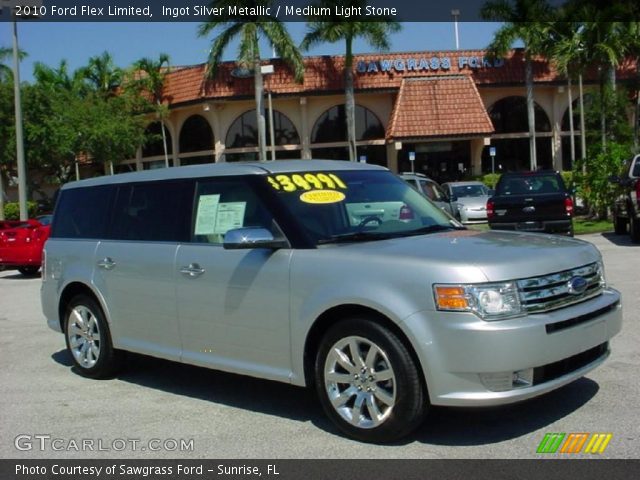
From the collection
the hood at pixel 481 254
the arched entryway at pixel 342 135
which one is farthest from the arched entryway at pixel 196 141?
the hood at pixel 481 254

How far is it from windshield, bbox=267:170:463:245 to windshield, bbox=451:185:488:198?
757 inches

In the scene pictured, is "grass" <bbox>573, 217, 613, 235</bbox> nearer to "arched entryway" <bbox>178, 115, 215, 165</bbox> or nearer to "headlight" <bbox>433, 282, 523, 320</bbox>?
"headlight" <bbox>433, 282, 523, 320</bbox>

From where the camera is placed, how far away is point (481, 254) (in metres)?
4.66

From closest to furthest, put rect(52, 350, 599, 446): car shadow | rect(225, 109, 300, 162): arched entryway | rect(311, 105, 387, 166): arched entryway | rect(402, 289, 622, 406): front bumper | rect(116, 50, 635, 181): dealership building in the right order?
rect(402, 289, 622, 406): front bumper → rect(52, 350, 599, 446): car shadow → rect(116, 50, 635, 181): dealership building → rect(225, 109, 300, 162): arched entryway → rect(311, 105, 387, 166): arched entryway

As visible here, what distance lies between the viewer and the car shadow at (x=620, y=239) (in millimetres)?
15920

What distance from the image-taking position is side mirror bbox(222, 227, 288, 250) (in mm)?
5090

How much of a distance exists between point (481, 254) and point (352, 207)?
1286mm

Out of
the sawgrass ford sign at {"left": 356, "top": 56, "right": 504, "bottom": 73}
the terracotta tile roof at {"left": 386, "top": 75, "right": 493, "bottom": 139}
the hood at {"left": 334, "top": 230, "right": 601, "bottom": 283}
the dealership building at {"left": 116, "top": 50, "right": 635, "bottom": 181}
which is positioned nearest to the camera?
the hood at {"left": 334, "top": 230, "right": 601, "bottom": 283}

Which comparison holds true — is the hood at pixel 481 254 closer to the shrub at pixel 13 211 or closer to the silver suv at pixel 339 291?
the silver suv at pixel 339 291

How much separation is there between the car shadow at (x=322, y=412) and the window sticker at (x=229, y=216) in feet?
4.69

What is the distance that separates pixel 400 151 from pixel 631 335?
34.3 metres

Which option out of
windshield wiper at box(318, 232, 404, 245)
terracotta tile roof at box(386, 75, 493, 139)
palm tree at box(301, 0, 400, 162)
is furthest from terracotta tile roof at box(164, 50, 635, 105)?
windshield wiper at box(318, 232, 404, 245)

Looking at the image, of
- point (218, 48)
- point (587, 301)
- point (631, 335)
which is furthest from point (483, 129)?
point (587, 301)

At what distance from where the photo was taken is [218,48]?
3409 cm
